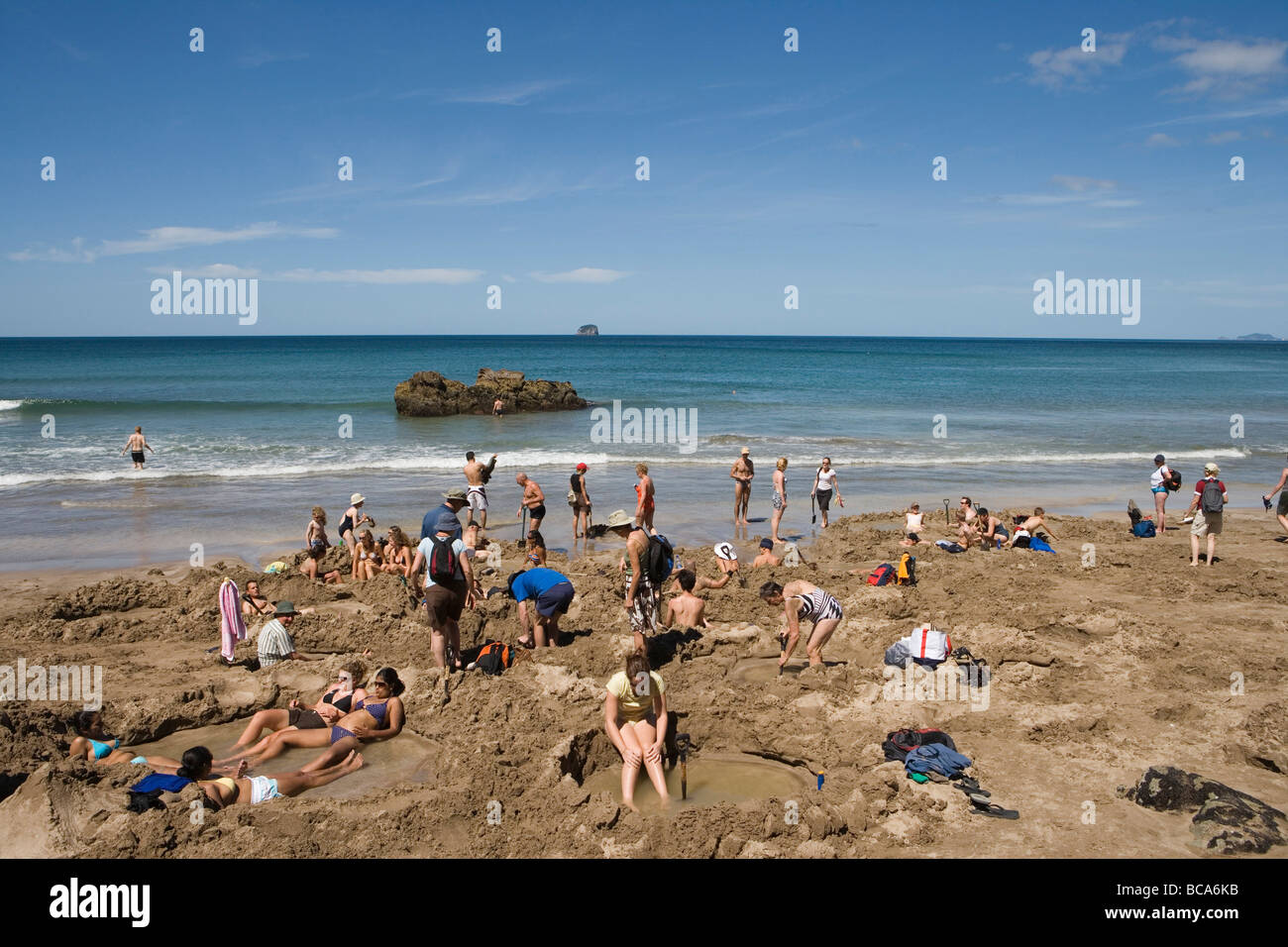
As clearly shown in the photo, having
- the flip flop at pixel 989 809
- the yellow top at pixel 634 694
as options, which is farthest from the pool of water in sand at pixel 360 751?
the flip flop at pixel 989 809

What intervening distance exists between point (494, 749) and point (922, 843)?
3.21 m

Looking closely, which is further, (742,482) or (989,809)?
(742,482)

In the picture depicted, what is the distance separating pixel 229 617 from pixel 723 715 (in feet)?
17.3

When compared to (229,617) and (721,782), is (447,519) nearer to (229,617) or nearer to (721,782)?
(229,617)

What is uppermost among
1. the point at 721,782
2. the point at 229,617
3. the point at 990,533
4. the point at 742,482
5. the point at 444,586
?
the point at 742,482

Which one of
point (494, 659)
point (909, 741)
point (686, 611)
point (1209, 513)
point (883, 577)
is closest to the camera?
point (909, 741)

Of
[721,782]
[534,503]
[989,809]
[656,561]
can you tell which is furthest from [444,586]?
[534,503]

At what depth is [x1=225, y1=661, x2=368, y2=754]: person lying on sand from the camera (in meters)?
7.00

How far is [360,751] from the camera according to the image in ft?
22.6

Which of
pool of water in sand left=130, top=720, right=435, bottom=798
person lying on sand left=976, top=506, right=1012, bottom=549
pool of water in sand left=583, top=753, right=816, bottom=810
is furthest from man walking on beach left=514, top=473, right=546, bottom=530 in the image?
pool of water in sand left=583, top=753, right=816, bottom=810

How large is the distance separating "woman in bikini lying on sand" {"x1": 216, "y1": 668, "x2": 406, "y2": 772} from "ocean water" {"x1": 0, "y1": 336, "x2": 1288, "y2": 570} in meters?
7.50

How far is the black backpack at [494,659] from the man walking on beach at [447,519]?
1172 millimetres

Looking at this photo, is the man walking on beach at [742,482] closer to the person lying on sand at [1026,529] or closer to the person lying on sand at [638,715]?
the person lying on sand at [1026,529]
